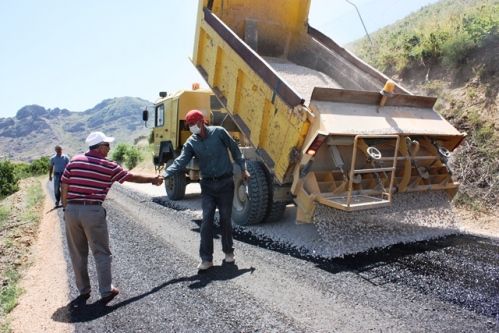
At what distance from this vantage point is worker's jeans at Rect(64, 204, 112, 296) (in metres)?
3.87

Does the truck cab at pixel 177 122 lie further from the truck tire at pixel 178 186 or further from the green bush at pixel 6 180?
the green bush at pixel 6 180

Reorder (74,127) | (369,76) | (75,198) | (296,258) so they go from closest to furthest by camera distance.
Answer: (75,198) < (296,258) < (369,76) < (74,127)

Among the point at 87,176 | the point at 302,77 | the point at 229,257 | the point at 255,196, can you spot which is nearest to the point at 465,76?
the point at 302,77

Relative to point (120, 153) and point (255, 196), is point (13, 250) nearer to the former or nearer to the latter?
point (255, 196)

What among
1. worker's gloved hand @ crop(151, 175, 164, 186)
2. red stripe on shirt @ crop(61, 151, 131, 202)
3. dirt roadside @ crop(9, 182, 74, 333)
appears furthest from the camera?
worker's gloved hand @ crop(151, 175, 164, 186)

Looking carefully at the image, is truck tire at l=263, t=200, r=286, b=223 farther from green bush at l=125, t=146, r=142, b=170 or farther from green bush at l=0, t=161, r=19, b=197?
green bush at l=125, t=146, r=142, b=170

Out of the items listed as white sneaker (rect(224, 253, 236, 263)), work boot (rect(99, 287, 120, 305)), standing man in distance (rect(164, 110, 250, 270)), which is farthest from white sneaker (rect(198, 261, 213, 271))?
work boot (rect(99, 287, 120, 305))

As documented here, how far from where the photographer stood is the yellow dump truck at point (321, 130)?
16.5 ft

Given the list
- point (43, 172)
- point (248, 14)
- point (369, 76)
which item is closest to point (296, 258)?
point (369, 76)

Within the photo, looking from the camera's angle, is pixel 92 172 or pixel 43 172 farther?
pixel 43 172

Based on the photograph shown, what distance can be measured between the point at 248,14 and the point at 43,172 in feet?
108

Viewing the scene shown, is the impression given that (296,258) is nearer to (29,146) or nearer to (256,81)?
(256,81)

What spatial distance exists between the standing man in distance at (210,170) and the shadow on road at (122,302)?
162mm

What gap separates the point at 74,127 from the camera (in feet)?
634
